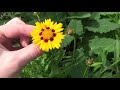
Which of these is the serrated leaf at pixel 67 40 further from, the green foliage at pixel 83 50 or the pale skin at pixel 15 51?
the pale skin at pixel 15 51

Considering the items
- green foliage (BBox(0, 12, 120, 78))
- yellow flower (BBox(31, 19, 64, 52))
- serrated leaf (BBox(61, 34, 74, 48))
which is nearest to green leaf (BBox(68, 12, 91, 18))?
green foliage (BBox(0, 12, 120, 78))

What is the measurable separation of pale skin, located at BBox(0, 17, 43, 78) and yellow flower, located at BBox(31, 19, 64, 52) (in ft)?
0.13

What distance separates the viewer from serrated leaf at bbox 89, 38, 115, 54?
2.27 metres

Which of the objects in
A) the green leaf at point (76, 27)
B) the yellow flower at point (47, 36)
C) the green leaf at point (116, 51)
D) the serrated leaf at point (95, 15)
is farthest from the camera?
the serrated leaf at point (95, 15)

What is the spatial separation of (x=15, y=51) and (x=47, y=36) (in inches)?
7.0

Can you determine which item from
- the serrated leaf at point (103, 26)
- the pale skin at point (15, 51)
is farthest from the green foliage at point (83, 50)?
the pale skin at point (15, 51)

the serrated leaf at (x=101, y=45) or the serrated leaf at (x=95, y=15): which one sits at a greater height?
the serrated leaf at (x=95, y=15)

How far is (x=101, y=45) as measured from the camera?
2.29 m

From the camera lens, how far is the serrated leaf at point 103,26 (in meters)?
2.37

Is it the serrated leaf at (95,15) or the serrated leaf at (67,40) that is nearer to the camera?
the serrated leaf at (67,40)

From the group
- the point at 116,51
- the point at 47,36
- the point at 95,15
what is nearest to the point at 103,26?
the point at 95,15

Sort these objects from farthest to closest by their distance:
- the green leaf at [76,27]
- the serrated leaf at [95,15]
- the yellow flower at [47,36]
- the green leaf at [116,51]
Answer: the serrated leaf at [95,15] < the green leaf at [76,27] < the green leaf at [116,51] < the yellow flower at [47,36]
